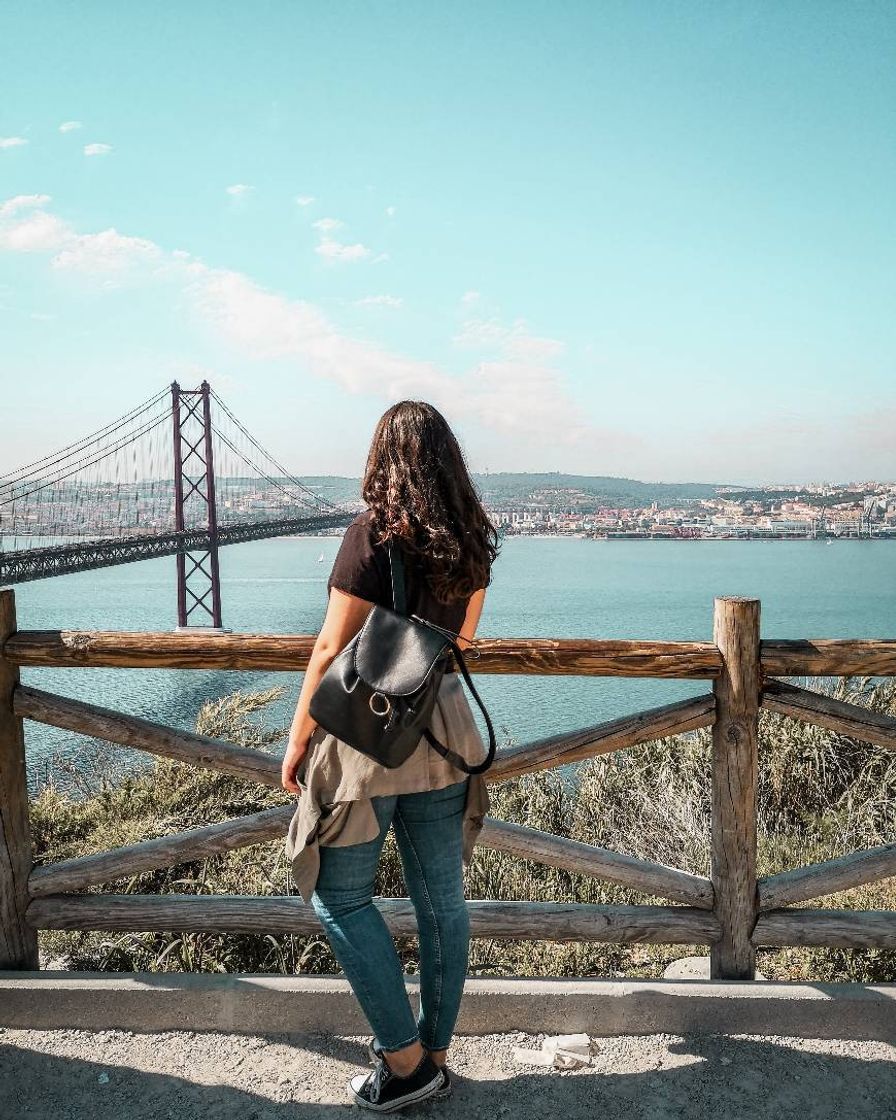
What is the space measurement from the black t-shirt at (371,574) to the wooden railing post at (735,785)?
79cm

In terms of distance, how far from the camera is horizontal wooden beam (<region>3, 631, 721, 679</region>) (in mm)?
1896

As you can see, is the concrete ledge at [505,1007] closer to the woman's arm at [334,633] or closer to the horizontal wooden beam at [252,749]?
the horizontal wooden beam at [252,749]

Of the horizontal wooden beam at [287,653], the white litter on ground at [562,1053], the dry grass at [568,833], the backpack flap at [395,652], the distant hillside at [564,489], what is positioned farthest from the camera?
the distant hillside at [564,489]

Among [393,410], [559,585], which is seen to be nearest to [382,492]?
[393,410]

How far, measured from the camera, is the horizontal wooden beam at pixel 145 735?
6.52ft

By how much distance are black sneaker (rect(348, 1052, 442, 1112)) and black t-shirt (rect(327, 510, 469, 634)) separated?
826 millimetres

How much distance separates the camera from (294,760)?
1.48 meters

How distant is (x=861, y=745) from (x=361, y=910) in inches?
219

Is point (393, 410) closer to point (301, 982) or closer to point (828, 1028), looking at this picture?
point (301, 982)

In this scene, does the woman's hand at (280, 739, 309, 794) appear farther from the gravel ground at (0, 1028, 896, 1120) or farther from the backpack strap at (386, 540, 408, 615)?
the gravel ground at (0, 1028, 896, 1120)

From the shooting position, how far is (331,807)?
1.43 metres

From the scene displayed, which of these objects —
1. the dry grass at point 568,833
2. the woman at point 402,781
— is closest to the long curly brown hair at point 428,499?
the woman at point 402,781

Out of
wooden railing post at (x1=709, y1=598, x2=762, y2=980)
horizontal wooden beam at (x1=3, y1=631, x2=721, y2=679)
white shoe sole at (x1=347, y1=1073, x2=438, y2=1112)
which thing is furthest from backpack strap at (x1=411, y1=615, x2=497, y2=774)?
wooden railing post at (x1=709, y1=598, x2=762, y2=980)

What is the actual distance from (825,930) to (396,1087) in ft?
3.31
